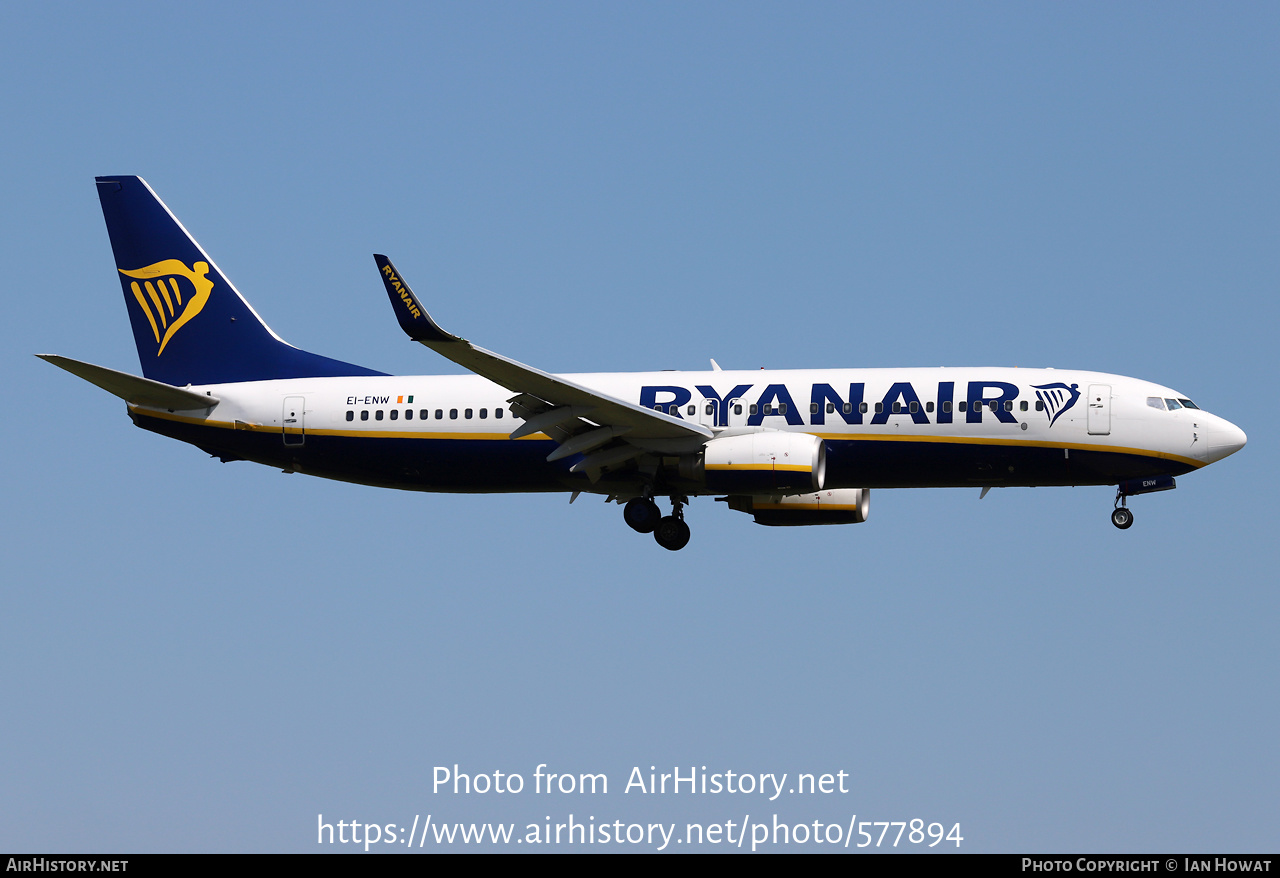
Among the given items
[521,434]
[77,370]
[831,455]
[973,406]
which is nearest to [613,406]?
[521,434]

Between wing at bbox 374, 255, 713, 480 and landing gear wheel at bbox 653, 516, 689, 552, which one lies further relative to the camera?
landing gear wheel at bbox 653, 516, 689, 552

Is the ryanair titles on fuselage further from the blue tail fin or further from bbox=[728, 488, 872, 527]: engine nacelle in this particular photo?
the blue tail fin

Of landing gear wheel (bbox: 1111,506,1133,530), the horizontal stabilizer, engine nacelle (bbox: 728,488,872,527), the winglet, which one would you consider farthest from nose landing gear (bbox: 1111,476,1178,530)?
the horizontal stabilizer

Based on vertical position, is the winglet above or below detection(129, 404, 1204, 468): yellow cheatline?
above

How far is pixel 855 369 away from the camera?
39625mm

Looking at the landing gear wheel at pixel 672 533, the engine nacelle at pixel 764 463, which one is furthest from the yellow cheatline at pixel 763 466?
the landing gear wheel at pixel 672 533

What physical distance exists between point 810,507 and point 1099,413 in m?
8.55

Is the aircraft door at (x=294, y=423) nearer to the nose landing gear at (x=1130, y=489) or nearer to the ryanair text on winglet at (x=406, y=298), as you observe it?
the ryanair text on winglet at (x=406, y=298)

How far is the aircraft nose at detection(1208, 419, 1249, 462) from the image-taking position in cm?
3794

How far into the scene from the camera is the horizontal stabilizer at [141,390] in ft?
129

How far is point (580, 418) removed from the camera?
37844 millimetres

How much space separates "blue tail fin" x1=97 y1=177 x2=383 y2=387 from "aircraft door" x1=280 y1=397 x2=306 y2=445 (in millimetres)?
1471

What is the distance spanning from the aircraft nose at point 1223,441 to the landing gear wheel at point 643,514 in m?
13.7

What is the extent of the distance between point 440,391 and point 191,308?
28.7ft
